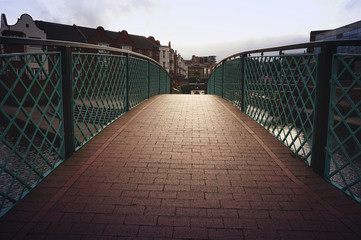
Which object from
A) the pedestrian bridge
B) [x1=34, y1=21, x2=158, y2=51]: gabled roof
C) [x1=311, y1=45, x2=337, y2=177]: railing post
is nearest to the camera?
the pedestrian bridge

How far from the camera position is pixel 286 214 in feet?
9.04

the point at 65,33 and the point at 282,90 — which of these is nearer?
the point at 282,90

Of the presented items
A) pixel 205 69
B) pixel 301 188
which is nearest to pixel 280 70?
pixel 301 188

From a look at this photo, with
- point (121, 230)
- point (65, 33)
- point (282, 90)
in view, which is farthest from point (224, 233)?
point (65, 33)

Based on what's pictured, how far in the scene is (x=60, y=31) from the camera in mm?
38688

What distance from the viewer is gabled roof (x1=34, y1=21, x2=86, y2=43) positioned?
37281mm

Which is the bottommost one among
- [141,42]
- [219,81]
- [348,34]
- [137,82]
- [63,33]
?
[137,82]

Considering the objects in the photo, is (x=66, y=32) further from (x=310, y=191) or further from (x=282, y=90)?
(x=310, y=191)

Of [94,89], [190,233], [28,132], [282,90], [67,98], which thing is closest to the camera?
[190,233]

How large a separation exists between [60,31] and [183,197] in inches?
1626

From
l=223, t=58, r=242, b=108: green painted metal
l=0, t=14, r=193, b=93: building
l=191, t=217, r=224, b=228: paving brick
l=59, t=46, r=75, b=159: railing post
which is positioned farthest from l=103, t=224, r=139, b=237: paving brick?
l=0, t=14, r=193, b=93: building

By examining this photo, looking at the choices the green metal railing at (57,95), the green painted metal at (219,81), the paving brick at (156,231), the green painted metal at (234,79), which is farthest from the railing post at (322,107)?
the green painted metal at (219,81)

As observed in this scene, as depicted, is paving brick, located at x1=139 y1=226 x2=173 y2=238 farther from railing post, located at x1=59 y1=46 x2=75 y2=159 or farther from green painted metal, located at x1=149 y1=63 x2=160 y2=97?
green painted metal, located at x1=149 y1=63 x2=160 y2=97

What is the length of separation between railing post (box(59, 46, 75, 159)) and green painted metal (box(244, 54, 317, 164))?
3377 millimetres
